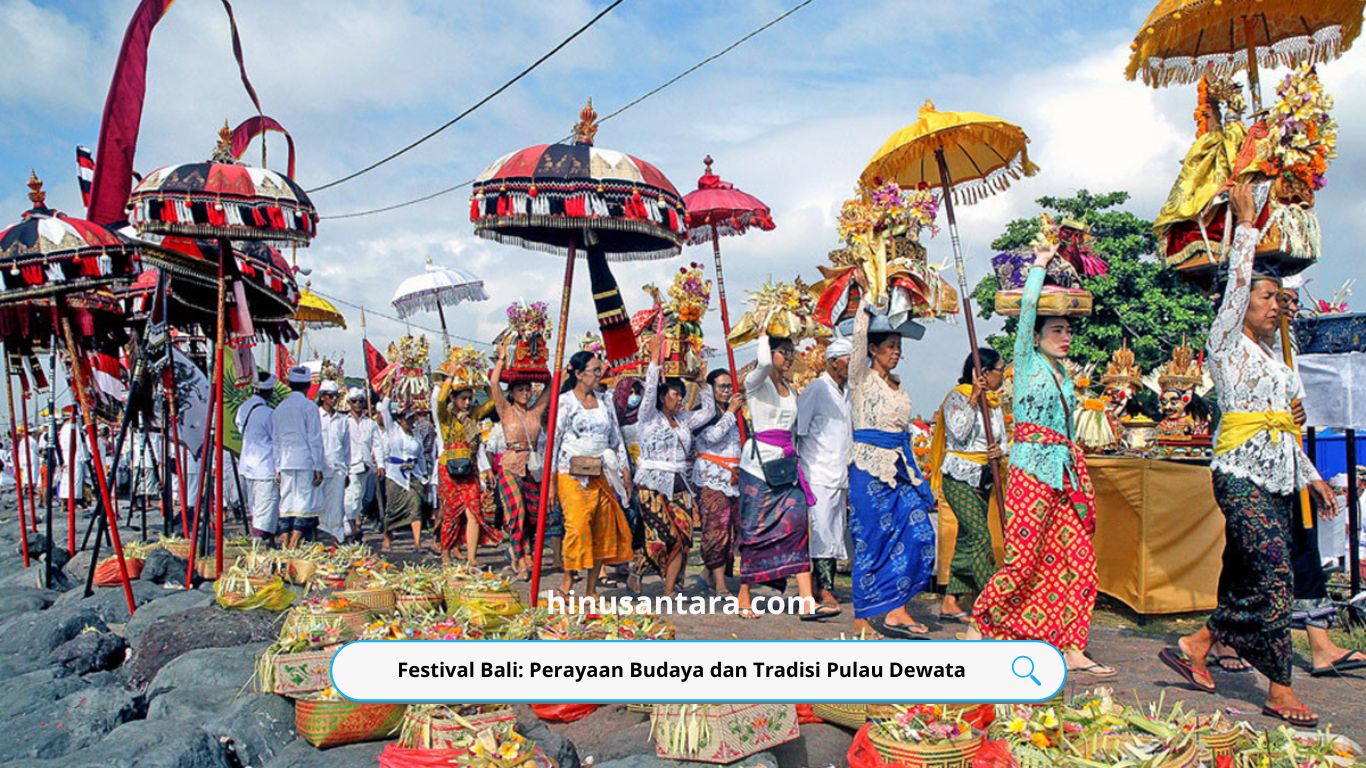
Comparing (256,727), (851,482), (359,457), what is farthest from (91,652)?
(359,457)

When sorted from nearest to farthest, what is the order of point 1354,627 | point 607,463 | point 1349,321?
point 1354,627 → point 1349,321 → point 607,463

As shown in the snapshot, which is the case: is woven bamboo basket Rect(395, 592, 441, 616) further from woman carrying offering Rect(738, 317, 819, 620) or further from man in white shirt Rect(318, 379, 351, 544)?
man in white shirt Rect(318, 379, 351, 544)

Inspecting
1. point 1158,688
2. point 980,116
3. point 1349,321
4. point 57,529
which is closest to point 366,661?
point 1158,688

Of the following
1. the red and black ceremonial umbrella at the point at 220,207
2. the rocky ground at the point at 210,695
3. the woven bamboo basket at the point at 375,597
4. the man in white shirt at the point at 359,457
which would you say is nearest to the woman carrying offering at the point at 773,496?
the rocky ground at the point at 210,695

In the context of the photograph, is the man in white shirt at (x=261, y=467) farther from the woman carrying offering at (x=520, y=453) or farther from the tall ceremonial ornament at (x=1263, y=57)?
the tall ceremonial ornament at (x=1263, y=57)

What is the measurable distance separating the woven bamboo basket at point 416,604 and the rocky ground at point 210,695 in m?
0.82

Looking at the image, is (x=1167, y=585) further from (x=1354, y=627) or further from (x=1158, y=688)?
(x=1158, y=688)

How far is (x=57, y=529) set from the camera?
1608 centimetres

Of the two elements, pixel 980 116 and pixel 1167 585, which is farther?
pixel 1167 585

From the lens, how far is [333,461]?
11.3 metres

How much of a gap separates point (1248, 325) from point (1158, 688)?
185 centimetres

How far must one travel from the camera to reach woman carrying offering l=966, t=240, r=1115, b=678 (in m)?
4.90

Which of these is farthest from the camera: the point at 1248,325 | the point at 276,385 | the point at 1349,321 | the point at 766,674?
the point at 276,385

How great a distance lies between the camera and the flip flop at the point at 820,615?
22.4 ft
